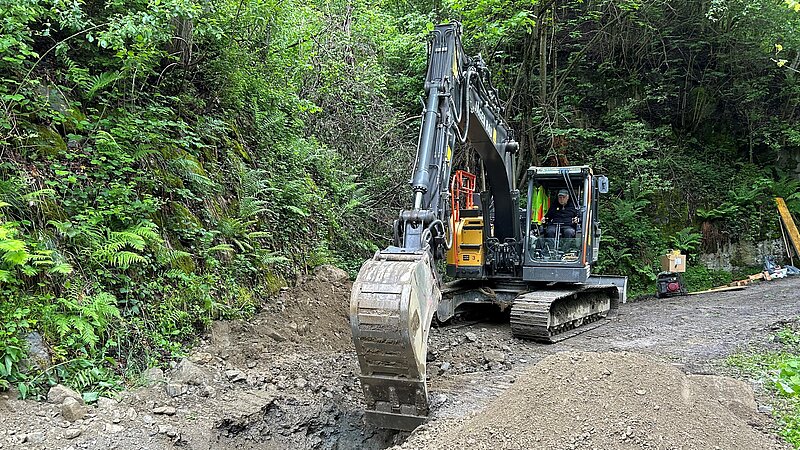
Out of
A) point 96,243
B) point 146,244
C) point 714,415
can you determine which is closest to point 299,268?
point 146,244

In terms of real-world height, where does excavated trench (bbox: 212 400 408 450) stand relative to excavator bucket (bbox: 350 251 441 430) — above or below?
below

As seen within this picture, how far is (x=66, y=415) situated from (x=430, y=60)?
4.63 metres

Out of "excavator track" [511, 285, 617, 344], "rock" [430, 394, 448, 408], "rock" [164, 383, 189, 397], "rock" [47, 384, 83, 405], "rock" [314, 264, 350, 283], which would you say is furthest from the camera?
"rock" [314, 264, 350, 283]

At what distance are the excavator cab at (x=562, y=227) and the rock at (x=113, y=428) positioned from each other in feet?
18.8

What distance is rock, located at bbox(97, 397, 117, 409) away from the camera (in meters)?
4.41

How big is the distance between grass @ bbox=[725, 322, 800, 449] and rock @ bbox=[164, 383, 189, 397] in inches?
188

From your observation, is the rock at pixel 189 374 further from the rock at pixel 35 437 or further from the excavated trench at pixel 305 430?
the rock at pixel 35 437

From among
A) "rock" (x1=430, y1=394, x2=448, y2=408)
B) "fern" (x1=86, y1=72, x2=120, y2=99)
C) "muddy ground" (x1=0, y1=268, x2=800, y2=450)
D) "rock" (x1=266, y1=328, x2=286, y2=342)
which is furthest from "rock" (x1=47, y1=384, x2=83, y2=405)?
"fern" (x1=86, y1=72, x2=120, y2=99)

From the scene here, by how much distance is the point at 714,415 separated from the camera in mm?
4262

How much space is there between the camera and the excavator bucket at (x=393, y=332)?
4.16m

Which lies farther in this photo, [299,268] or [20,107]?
[299,268]

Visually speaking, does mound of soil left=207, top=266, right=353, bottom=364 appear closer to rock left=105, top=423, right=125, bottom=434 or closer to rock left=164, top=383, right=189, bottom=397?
rock left=164, top=383, right=189, bottom=397

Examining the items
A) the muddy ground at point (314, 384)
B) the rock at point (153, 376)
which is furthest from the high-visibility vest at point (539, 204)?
the rock at point (153, 376)

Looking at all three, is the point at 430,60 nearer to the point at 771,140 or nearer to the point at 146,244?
the point at 146,244
